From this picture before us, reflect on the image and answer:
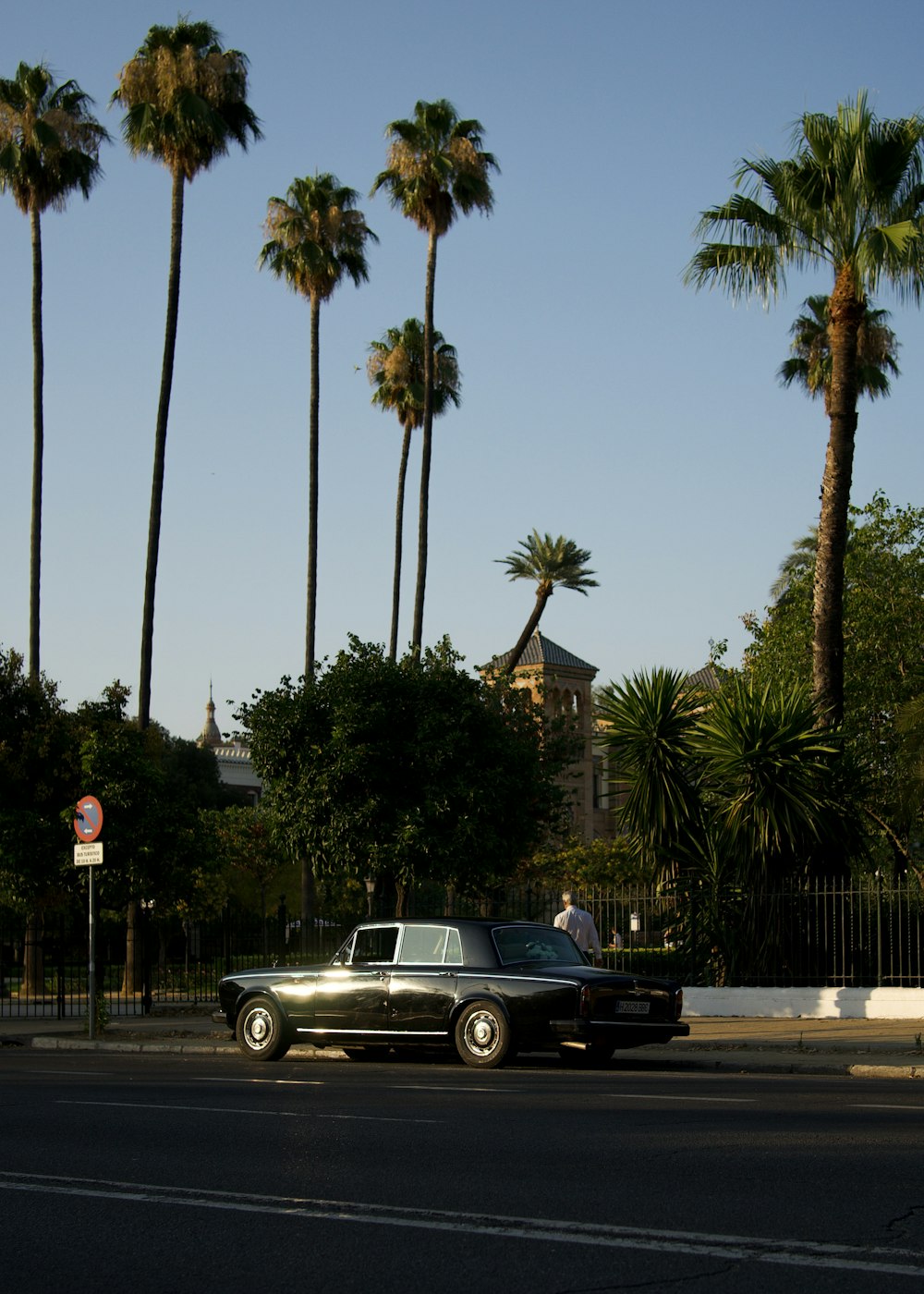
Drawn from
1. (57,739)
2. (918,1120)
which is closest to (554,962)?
(918,1120)

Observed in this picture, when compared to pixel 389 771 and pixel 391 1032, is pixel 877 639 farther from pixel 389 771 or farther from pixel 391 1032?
pixel 391 1032

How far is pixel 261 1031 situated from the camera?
Result: 672 inches

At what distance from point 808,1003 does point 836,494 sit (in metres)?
7.77

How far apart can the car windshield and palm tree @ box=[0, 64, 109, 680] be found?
25.5 meters

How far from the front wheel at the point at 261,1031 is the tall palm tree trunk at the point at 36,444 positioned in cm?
2218

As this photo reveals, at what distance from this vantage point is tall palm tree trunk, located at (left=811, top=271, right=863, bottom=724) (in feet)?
80.5

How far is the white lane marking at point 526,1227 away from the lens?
604 centimetres

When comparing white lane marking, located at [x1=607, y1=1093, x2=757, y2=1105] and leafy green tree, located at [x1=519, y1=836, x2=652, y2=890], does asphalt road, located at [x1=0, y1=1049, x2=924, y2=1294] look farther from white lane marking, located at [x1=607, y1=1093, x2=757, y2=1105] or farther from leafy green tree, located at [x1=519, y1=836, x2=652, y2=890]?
leafy green tree, located at [x1=519, y1=836, x2=652, y2=890]

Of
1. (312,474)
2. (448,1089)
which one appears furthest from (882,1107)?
(312,474)

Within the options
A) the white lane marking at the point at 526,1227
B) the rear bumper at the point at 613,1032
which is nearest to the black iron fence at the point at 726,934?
the rear bumper at the point at 613,1032

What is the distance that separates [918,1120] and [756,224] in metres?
18.0

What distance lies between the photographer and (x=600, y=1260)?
19.9 feet

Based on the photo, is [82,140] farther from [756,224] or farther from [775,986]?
[775,986]

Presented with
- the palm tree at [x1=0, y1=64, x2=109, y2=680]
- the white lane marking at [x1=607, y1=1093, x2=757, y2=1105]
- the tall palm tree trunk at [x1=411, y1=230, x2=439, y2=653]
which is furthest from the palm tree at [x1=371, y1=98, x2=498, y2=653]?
the white lane marking at [x1=607, y1=1093, x2=757, y2=1105]
